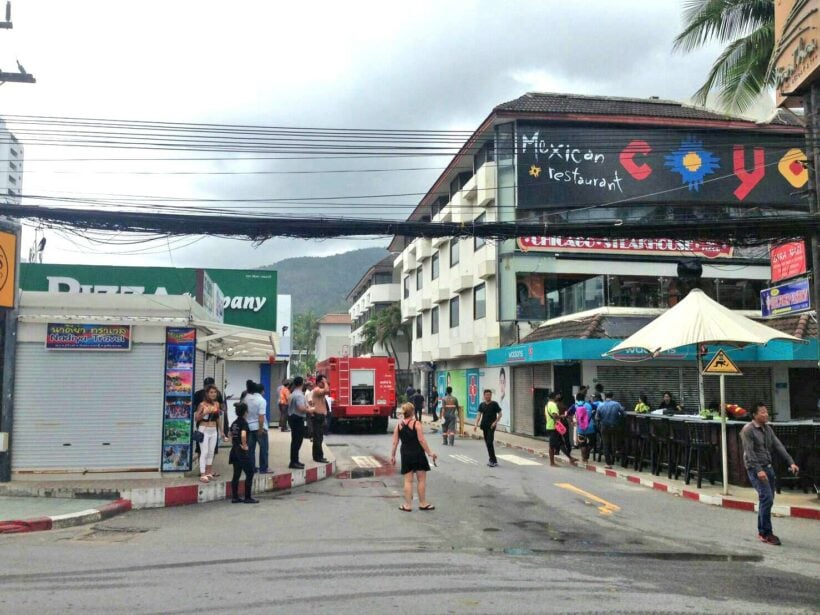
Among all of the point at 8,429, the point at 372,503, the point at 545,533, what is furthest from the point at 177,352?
the point at 545,533

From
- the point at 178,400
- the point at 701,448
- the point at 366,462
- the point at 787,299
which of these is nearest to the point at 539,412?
the point at 366,462

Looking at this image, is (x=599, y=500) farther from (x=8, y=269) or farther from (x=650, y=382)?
(x=650, y=382)

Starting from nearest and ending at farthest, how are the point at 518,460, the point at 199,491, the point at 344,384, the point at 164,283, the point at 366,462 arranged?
the point at 199,491, the point at 366,462, the point at 518,460, the point at 164,283, the point at 344,384

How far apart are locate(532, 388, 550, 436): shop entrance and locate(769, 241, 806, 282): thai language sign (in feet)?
40.2

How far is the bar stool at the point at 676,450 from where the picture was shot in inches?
562

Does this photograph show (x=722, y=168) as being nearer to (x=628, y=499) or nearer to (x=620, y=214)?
(x=620, y=214)

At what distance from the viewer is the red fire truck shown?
90.2 ft

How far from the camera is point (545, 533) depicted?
8969mm

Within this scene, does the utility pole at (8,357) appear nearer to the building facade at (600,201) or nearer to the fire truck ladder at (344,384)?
the fire truck ladder at (344,384)

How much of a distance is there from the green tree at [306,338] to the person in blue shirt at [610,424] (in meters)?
87.6

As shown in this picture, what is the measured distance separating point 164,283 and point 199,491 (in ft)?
53.6

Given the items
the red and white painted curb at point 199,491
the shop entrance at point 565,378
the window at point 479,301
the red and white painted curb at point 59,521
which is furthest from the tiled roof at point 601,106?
the red and white painted curb at point 59,521

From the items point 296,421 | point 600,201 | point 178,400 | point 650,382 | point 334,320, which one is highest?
point 334,320

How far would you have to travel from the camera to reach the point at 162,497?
11125 millimetres
